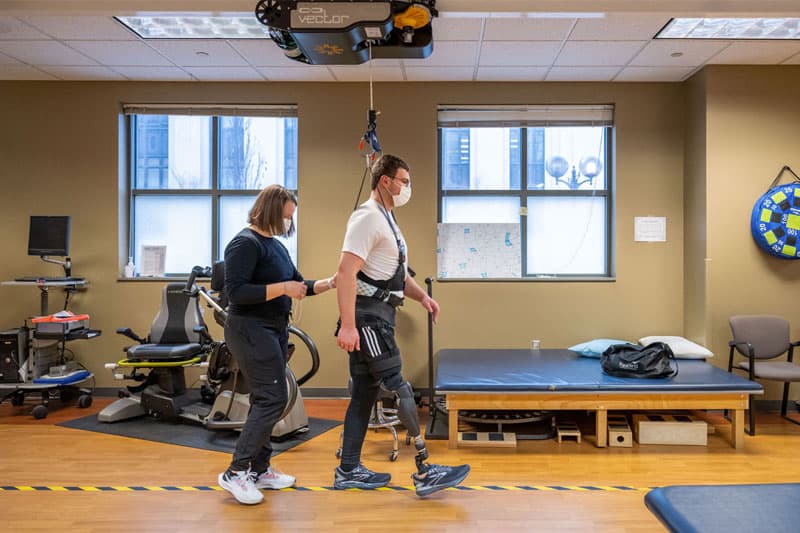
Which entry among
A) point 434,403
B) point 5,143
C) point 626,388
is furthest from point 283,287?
point 5,143

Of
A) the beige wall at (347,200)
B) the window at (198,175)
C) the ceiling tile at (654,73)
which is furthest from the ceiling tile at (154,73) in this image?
the ceiling tile at (654,73)

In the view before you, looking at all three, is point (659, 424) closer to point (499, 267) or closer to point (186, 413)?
point (499, 267)

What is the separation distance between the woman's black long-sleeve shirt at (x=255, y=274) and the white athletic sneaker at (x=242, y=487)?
746 millimetres

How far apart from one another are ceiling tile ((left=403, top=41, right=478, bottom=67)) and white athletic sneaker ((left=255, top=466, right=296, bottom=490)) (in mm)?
2975

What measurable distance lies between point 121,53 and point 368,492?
141 inches

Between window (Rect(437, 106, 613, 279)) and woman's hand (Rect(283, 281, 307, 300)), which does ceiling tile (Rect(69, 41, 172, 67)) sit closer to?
window (Rect(437, 106, 613, 279))

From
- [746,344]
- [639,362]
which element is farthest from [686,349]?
[639,362]

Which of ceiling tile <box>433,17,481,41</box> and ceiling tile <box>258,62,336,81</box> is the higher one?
ceiling tile <box>258,62,336,81</box>

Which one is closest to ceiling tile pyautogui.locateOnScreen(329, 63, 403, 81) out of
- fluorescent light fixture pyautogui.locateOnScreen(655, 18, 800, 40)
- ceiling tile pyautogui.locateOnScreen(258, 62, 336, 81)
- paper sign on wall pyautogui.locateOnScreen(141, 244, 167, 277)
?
ceiling tile pyautogui.locateOnScreen(258, 62, 336, 81)

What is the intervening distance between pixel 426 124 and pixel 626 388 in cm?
265

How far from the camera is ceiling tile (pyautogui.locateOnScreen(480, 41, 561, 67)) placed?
393cm

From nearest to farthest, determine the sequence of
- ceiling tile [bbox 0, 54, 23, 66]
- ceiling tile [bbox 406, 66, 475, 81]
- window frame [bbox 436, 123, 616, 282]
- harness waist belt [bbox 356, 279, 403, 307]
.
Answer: harness waist belt [bbox 356, 279, 403, 307], ceiling tile [bbox 0, 54, 23, 66], ceiling tile [bbox 406, 66, 475, 81], window frame [bbox 436, 123, 616, 282]

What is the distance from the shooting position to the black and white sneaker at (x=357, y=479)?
275cm

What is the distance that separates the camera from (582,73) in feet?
14.9
